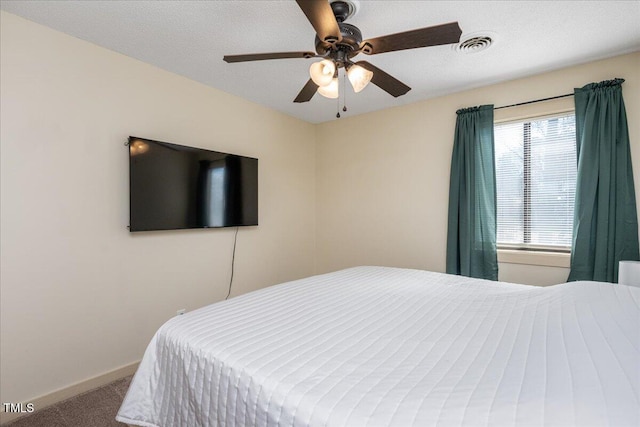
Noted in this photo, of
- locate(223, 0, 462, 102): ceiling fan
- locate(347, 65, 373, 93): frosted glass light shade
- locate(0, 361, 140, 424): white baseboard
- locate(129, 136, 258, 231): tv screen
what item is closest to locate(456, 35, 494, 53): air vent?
locate(223, 0, 462, 102): ceiling fan

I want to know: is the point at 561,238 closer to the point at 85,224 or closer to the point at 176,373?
the point at 176,373

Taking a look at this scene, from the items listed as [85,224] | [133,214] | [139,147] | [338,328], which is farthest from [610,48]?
[85,224]

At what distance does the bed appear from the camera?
79 centimetres

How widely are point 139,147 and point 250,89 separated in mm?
1215

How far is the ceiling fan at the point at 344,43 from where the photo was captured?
4.65ft

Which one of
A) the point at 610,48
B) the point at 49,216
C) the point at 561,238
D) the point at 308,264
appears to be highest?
the point at 610,48

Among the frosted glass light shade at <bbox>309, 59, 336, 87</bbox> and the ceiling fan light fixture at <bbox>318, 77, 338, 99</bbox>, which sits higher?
the frosted glass light shade at <bbox>309, 59, 336, 87</bbox>

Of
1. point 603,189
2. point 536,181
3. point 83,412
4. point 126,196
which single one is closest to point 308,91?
point 126,196

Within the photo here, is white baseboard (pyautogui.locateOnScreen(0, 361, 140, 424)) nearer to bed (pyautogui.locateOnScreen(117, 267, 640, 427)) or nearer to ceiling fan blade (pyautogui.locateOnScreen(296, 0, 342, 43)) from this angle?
bed (pyautogui.locateOnScreen(117, 267, 640, 427))

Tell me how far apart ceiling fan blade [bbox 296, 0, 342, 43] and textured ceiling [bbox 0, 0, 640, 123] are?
18.5 inches

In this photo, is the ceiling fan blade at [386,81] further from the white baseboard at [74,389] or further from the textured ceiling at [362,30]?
the white baseboard at [74,389]

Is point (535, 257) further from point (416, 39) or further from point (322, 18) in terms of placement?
point (322, 18)

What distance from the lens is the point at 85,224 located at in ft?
7.22

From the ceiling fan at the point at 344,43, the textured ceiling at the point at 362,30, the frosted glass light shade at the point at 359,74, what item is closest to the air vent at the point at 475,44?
the textured ceiling at the point at 362,30
